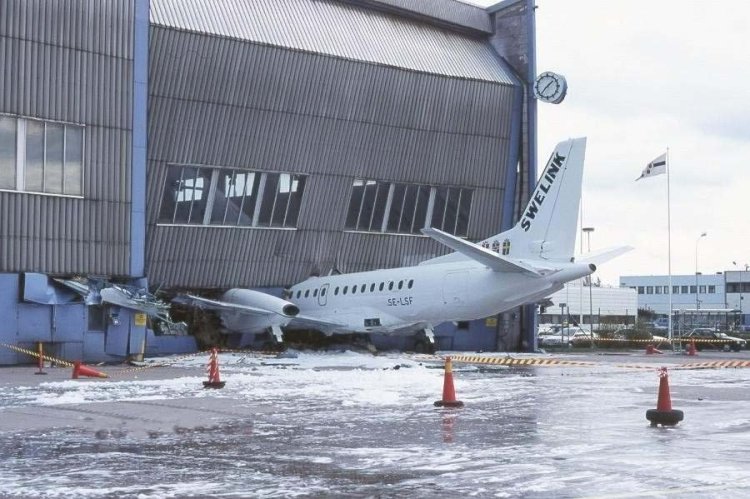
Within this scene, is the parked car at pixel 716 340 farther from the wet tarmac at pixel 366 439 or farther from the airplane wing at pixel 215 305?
the wet tarmac at pixel 366 439

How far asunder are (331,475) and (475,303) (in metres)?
25.6

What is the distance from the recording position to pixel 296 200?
4475cm

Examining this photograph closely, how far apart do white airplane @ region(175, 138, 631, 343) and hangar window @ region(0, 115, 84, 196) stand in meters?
7.57

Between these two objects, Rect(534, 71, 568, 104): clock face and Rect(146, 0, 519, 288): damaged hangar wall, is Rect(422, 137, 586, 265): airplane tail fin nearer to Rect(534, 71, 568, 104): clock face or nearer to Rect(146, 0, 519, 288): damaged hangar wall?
Rect(146, 0, 519, 288): damaged hangar wall

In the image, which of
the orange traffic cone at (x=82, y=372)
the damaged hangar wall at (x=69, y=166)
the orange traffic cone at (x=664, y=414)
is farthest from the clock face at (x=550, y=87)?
the orange traffic cone at (x=664, y=414)

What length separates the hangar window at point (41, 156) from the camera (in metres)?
34.8

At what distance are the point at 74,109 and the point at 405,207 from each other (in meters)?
17.2

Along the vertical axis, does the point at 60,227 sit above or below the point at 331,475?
above

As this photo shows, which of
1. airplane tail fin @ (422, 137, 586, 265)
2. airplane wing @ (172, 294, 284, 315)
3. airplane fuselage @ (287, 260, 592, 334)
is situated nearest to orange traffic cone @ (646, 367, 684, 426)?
airplane fuselage @ (287, 260, 592, 334)

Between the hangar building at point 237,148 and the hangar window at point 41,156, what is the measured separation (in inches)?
2.1

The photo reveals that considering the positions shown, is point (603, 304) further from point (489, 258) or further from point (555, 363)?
point (489, 258)

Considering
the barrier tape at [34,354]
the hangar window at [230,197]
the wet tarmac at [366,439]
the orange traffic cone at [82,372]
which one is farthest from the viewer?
the hangar window at [230,197]

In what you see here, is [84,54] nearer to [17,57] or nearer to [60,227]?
[17,57]

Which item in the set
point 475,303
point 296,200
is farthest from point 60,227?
point 475,303
